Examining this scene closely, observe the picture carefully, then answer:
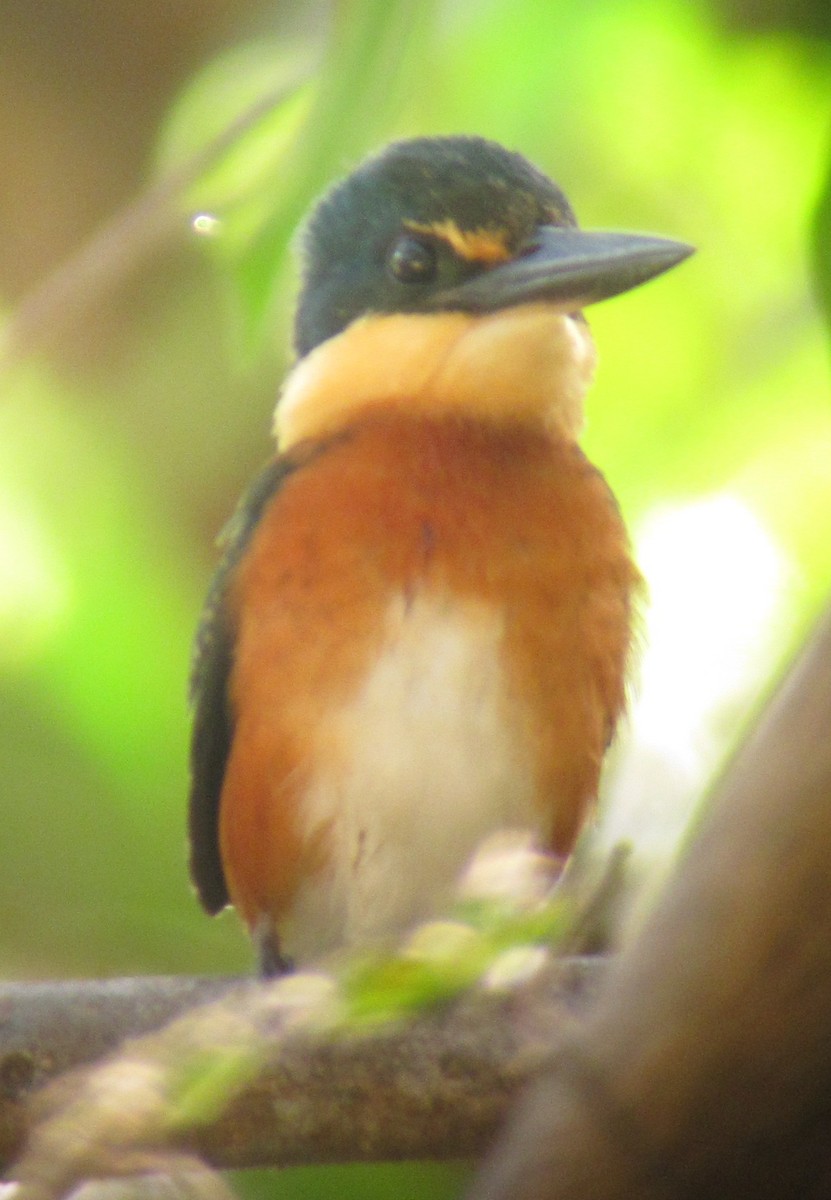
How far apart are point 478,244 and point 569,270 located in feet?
0.84

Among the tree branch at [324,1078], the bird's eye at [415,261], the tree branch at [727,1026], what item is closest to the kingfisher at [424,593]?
the bird's eye at [415,261]

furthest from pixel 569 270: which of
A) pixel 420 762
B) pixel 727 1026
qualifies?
pixel 727 1026

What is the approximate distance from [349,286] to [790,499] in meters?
0.96

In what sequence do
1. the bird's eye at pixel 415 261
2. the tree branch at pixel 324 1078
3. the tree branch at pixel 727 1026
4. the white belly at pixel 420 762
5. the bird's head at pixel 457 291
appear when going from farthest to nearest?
the bird's eye at pixel 415 261 < the bird's head at pixel 457 291 < the white belly at pixel 420 762 < the tree branch at pixel 324 1078 < the tree branch at pixel 727 1026

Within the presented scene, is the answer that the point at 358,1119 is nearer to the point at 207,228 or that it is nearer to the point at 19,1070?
the point at 19,1070

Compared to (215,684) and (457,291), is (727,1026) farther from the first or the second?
(457,291)

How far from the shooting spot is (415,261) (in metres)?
3.01

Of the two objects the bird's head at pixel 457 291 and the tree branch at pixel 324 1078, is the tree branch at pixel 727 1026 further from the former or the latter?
the bird's head at pixel 457 291

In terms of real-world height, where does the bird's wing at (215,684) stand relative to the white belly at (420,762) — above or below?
above

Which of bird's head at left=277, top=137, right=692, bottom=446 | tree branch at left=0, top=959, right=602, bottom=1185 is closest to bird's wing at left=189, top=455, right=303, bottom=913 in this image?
bird's head at left=277, top=137, right=692, bottom=446

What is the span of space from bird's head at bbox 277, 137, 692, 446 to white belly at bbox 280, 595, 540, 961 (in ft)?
1.70

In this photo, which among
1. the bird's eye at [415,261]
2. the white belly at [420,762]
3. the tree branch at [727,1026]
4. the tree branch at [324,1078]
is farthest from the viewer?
the bird's eye at [415,261]

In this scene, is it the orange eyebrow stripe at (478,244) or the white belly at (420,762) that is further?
the orange eyebrow stripe at (478,244)

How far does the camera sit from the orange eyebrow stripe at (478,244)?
294 cm
